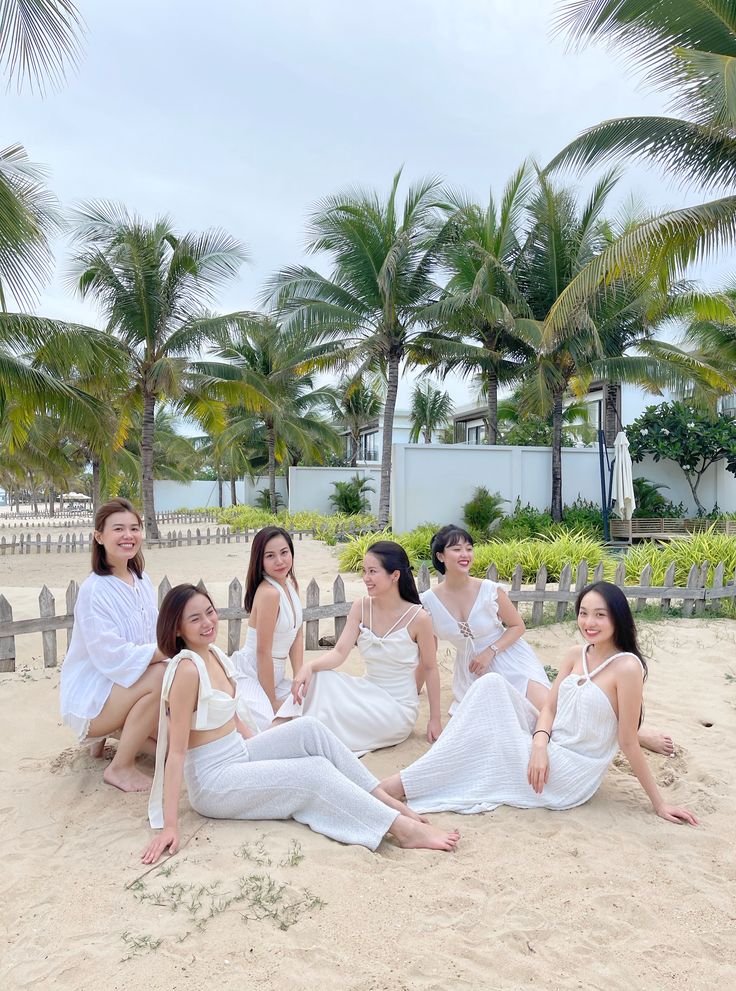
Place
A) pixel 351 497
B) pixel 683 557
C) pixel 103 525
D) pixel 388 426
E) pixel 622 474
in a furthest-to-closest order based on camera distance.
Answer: pixel 351 497
pixel 388 426
pixel 622 474
pixel 683 557
pixel 103 525

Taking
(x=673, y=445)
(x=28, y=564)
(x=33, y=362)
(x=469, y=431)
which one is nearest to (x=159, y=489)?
(x=469, y=431)

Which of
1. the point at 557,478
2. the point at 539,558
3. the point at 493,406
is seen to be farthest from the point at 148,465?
the point at 539,558

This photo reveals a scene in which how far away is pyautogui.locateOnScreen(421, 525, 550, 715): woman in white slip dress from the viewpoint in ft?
13.6

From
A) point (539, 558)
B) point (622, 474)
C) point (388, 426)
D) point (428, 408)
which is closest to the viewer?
point (539, 558)

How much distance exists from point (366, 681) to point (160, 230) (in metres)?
16.2

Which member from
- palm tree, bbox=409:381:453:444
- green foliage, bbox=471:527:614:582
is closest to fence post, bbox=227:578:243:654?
green foliage, bbox=471:527:614:582

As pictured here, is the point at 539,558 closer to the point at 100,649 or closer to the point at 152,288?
the point at 100,649

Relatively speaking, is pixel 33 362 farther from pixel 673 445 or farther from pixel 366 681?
pixel 673 445

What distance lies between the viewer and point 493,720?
3.32 meters

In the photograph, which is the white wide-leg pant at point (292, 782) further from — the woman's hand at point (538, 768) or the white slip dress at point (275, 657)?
the white slip dress at point (275, 657)

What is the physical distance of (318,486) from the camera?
2834cm

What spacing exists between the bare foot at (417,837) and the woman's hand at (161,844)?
0.93 metres

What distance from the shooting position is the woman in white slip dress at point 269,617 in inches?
163

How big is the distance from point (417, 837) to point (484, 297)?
14.2 meters
